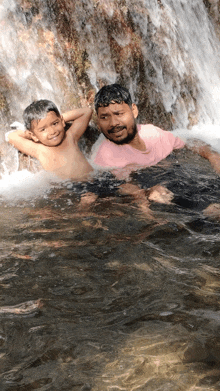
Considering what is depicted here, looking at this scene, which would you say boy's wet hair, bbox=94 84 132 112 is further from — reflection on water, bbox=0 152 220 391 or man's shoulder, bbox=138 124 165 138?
reflection on water, bbox=0 152 220 391

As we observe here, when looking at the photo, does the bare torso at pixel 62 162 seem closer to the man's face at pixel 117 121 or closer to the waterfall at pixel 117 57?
the man's face at pixel 117 121

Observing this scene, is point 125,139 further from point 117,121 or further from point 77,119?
point 77,119

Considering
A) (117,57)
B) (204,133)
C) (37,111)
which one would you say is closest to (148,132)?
(37,111)

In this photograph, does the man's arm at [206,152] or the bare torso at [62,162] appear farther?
the bare torso at [62,162]

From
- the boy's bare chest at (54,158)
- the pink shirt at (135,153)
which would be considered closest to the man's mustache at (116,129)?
the pink shirt at (135,153)

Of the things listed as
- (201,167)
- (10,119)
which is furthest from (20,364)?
(10,119)

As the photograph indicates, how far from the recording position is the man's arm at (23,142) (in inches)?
156

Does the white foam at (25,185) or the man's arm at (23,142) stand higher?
the man's arm at (23,142)

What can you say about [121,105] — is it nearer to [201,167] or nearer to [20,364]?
[201,167]

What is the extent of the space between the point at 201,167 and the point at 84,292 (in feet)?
7.70

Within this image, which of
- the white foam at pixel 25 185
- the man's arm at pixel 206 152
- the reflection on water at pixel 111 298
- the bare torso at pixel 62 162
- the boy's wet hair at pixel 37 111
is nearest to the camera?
the reflection on water at pixel 111 298

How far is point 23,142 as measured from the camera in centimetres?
396

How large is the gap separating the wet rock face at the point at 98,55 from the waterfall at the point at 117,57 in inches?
0.4

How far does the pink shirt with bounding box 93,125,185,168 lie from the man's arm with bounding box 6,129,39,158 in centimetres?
61
